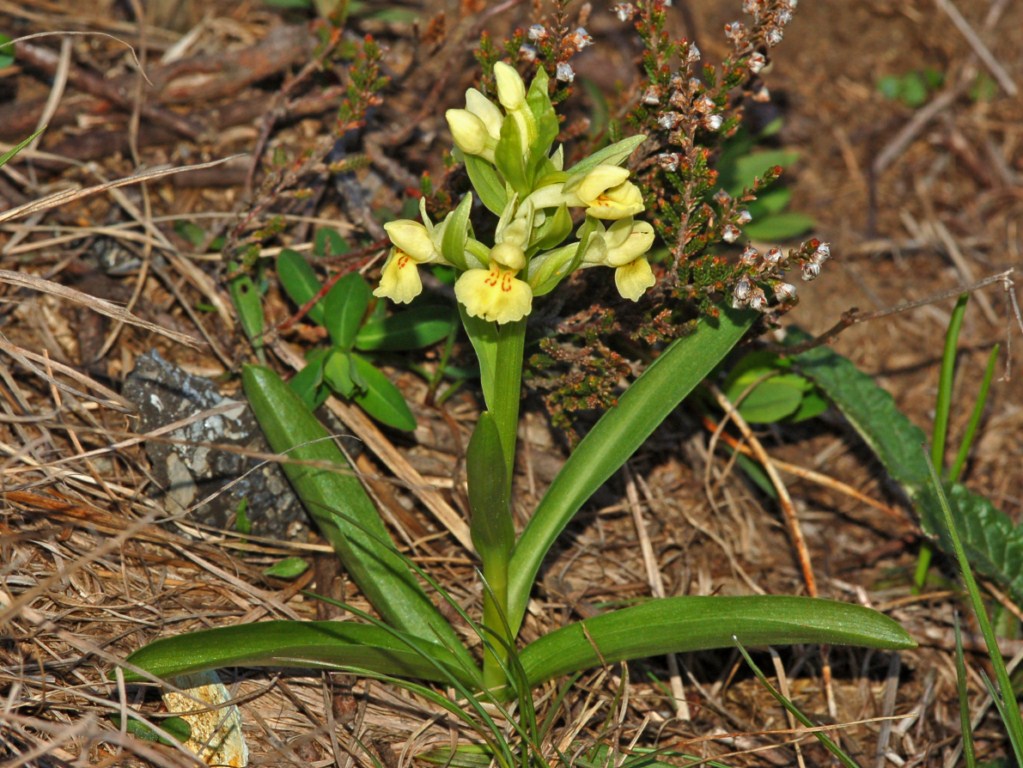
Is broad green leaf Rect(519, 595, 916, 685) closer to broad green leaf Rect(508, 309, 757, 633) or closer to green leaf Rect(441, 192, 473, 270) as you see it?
broad green leaf Rect(508, 309, 757, 633)

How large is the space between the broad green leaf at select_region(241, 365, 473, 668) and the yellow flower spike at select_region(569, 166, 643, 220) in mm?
1032

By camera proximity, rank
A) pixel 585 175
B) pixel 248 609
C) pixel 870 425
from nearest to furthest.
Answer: pixel 585 175 < pixel 248 609 < pixel 870 425

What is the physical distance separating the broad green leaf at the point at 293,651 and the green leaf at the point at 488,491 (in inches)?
13.4

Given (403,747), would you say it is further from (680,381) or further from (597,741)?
(680,381)

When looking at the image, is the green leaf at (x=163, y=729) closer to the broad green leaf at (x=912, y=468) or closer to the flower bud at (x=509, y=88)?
the flower bud at (x=509, y=88)

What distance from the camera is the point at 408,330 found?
3.26 meters

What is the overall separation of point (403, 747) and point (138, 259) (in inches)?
78.9

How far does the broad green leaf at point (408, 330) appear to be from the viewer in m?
3.26

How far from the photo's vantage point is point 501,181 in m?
2.54

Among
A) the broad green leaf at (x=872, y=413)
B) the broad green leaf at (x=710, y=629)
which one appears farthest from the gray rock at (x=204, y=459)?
the broad green leaf at (x=872, y=413)

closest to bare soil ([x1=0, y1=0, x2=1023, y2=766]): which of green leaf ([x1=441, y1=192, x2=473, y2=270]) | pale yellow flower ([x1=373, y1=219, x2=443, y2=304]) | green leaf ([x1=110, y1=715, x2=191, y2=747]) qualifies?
green leaf ([x1=110, y1=715, x2=191, y2=747])

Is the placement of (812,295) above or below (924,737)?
above

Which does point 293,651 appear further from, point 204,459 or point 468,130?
point 468,130

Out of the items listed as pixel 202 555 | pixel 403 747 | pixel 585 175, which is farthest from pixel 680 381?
pixel 202 555
